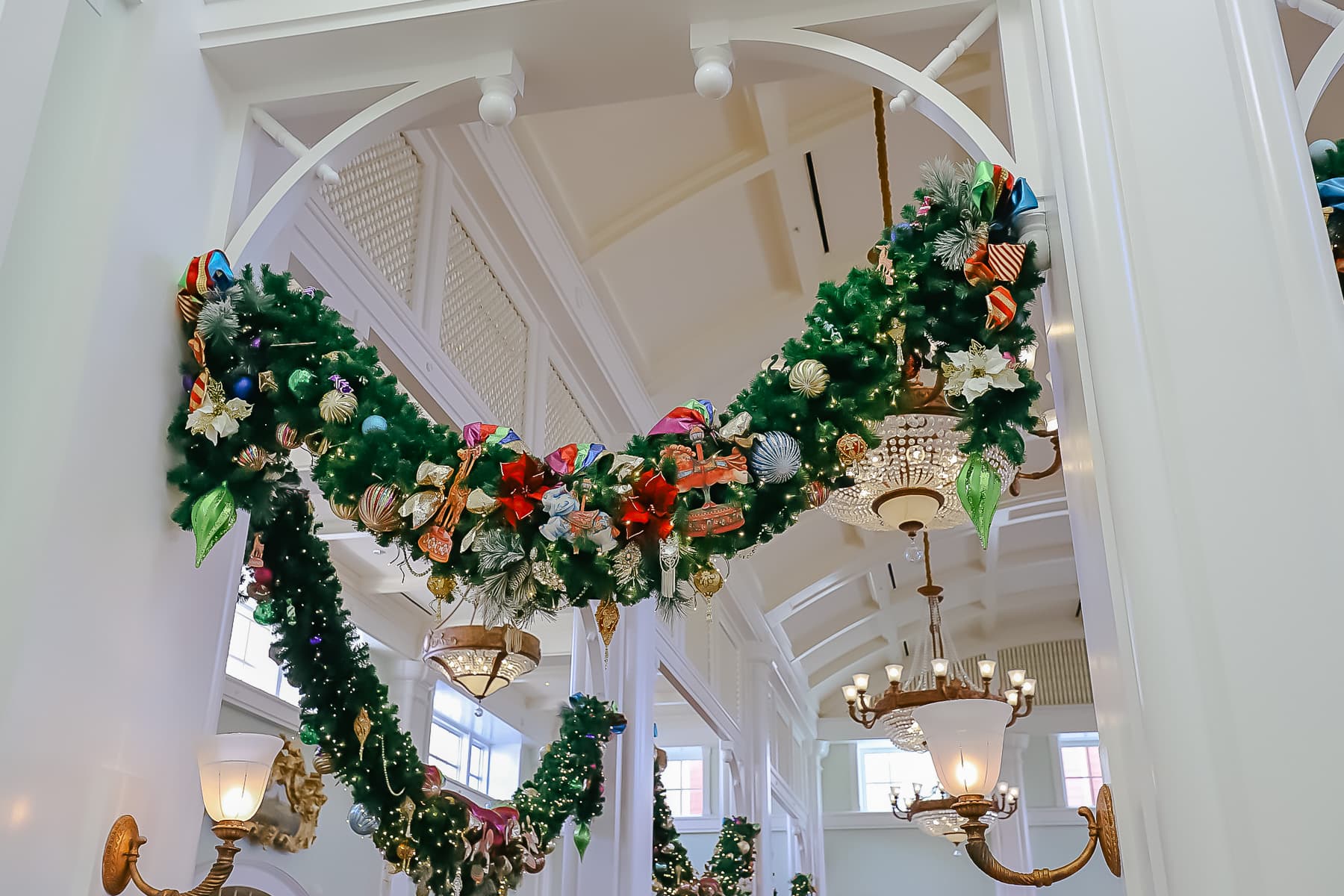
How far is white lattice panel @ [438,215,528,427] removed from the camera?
4770mm

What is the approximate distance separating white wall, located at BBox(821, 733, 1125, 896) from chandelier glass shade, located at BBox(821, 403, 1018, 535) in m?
9.92

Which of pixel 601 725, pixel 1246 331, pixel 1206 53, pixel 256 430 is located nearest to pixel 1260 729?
pixel 1246 331

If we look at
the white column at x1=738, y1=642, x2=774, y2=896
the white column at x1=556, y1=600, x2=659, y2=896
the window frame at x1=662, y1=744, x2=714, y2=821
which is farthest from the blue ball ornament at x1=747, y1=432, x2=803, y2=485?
the window frame at x1=662, y1=744, x2=714, y2=821

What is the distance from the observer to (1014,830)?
1449 cm

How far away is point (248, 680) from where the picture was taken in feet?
25.4

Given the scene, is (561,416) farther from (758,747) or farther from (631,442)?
(758,747)

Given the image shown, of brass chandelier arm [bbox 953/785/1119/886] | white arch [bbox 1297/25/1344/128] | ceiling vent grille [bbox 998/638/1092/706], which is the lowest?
brass chandelier arm [bbox 953/785/1119/886]

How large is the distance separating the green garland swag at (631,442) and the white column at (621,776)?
300cm

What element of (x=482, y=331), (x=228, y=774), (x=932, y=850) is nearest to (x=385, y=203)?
(x=482, y=331)

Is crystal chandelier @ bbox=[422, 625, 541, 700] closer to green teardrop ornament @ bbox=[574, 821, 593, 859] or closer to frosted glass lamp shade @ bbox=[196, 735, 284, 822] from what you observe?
green teardrop ornament @ bbox=[574, 821, 593, 859]

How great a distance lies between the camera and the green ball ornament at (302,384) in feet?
8.26

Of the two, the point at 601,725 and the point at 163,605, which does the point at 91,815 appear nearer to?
the point at 163,605

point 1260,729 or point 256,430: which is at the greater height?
point 256,430

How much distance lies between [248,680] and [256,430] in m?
5.70
